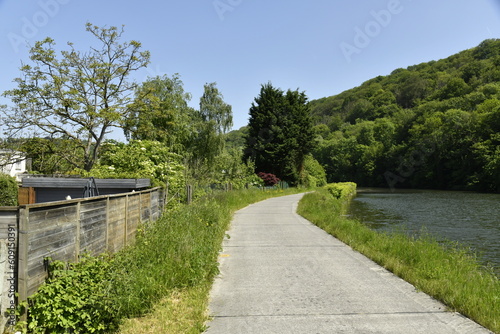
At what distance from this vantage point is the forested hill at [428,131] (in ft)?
225

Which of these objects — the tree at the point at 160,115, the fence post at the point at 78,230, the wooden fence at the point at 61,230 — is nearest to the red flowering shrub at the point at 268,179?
the tree at the point at 160,115

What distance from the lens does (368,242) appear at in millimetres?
10844

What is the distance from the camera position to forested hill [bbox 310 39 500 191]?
68500 millimetres

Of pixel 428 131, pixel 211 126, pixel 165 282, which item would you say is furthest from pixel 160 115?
pixel 428 131

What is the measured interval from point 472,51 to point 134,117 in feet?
441

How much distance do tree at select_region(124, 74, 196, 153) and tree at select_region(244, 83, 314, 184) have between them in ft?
41.6

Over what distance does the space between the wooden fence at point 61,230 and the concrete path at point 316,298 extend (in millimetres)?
2003

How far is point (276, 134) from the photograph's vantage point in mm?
48219

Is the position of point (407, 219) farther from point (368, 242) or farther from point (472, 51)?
point (472, 51)

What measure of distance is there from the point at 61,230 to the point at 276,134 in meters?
43.6

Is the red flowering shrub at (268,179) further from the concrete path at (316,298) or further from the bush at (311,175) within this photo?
the concrete path at (316,298)

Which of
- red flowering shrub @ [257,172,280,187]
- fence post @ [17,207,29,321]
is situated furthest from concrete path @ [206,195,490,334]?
red flowering shrub @ [257,172,280,187]

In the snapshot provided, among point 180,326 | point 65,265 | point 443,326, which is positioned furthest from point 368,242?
point 65,265

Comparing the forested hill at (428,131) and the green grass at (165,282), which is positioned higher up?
the forested hill at (428,131)
